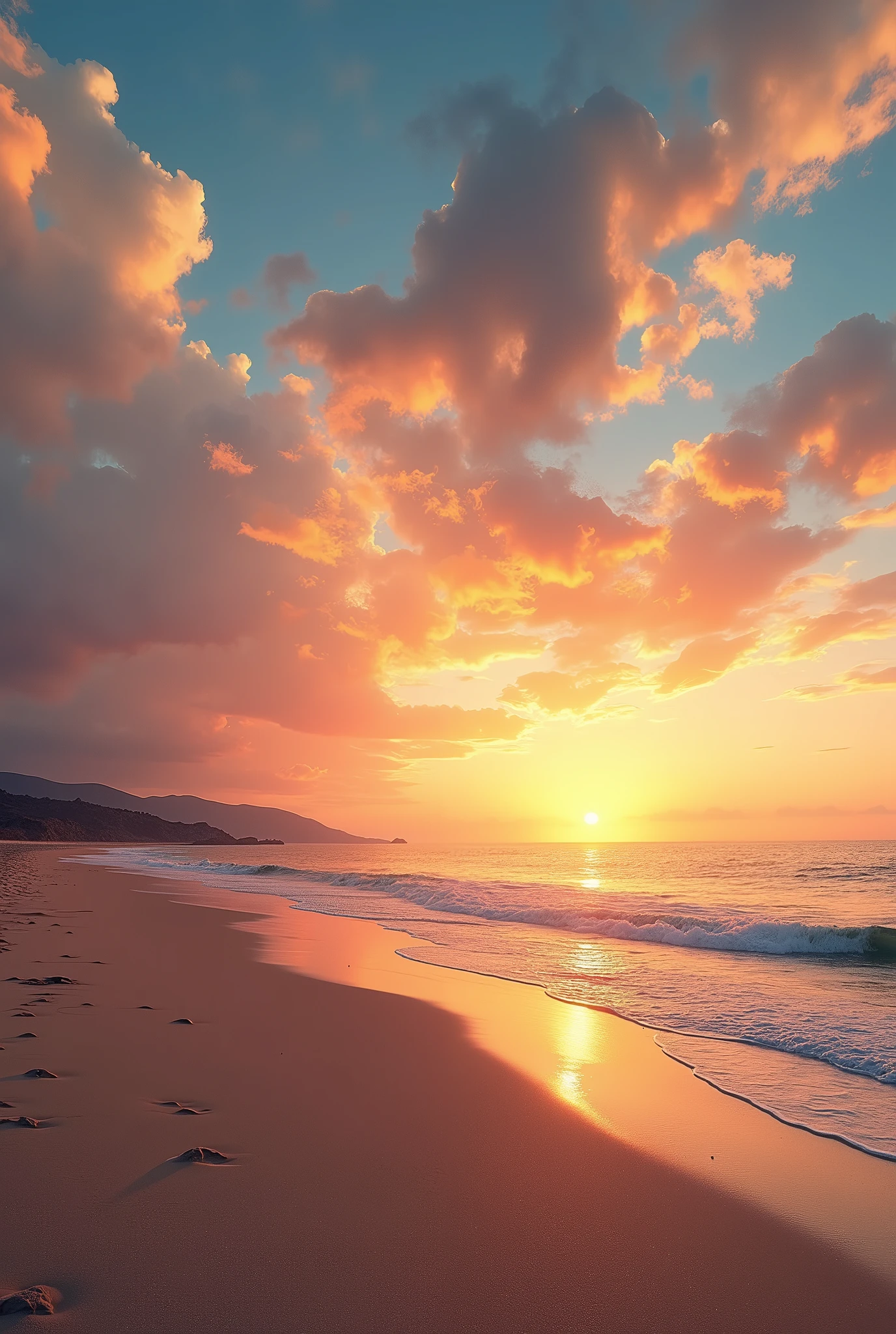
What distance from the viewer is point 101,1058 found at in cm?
595

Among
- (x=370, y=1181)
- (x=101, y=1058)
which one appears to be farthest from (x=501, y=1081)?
Result: (x=101, y=1058)

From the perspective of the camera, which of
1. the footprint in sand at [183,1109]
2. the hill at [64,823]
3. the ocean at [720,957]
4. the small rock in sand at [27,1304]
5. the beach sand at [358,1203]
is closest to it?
the small rock in sand at [27,1304]

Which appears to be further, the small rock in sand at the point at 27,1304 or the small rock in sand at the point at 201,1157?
the small rock in sand at the point at 201,1157

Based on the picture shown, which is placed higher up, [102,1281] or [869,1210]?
[102,1281]

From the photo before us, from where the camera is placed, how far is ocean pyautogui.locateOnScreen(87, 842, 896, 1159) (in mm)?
6672

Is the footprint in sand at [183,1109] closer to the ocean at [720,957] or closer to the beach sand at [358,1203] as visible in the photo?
→ the beach sand at [358,1203]

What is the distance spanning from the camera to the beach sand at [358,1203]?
2.97 m

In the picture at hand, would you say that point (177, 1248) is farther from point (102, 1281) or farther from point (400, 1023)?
point (400, 1023)

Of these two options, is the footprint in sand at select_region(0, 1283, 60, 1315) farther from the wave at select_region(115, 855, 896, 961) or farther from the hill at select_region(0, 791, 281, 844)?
the hill at select_region(0, 791, 281, 844)

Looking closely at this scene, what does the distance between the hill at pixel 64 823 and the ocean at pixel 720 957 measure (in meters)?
120

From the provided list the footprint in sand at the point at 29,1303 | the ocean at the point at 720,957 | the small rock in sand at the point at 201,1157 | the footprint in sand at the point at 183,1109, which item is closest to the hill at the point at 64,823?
the ocean at the point at 720,957

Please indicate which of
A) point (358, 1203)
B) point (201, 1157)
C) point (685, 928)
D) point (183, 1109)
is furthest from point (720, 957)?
point (201, 1157)

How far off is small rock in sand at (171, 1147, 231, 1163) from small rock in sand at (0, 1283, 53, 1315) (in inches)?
56.6

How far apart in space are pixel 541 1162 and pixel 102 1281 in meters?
2.78
